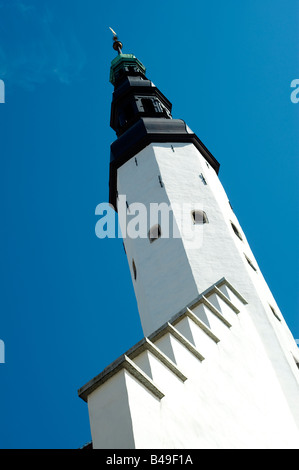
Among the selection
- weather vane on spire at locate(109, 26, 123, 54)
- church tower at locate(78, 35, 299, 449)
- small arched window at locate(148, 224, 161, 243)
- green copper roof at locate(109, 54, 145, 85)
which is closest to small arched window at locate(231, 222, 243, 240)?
church tower at locate(78, 35, 299, 449)

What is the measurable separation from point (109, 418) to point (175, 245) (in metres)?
7.88

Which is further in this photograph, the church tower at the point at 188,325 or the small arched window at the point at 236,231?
the small arched window at the point at 236,231

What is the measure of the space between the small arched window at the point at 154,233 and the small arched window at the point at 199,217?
890 millimetres

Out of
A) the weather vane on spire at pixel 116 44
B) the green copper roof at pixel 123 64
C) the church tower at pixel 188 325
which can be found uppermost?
the weather vane on spire at pixel 116 44

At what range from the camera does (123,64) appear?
27.2 m

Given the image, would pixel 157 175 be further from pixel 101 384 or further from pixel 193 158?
pixel 101 384

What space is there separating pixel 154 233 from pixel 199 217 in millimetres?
1163

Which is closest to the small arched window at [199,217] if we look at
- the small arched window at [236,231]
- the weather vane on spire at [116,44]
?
the small arched window at [236,231]

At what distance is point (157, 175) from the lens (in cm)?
1606

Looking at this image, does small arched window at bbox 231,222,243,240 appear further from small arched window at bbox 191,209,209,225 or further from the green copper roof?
the green copper roof

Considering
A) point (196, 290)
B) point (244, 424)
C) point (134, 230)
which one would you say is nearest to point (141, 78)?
point (134, 230)

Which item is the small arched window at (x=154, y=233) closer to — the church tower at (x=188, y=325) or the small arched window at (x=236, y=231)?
the church tower at (x=188, y=325)

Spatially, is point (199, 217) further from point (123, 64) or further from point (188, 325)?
point (123, 64)

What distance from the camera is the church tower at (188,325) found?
620 centimetres
